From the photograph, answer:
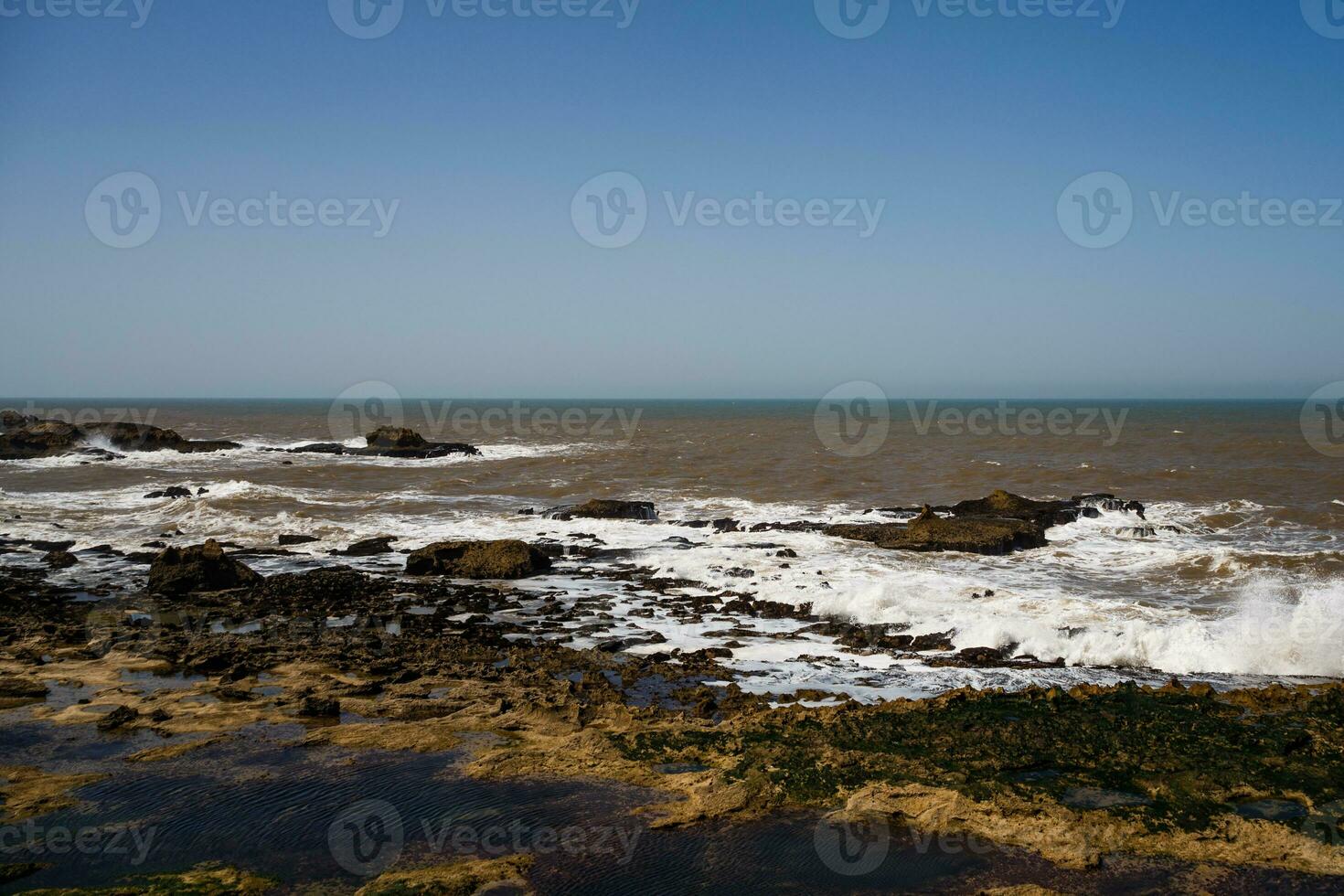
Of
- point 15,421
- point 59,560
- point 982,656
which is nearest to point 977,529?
point 982,656

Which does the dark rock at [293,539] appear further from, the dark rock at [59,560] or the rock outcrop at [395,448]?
the rock outcrop at [395,448]

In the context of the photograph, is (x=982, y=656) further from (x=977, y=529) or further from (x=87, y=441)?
(x=87, y=441)

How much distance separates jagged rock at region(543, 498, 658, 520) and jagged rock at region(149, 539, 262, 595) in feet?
33.2

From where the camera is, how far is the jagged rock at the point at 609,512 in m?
25.0

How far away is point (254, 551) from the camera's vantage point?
2012cm

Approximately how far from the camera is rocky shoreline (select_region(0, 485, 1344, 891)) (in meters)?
7.12

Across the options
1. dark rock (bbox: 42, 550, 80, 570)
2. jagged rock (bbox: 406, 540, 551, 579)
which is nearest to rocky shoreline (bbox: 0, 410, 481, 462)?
dark rock (bbox: 42, 550, 80, 570)

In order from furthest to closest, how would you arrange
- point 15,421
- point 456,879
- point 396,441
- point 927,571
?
point 15,421 < point 396,441 < point 927,571 < point 456,879

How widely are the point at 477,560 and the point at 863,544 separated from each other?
30.9 ft

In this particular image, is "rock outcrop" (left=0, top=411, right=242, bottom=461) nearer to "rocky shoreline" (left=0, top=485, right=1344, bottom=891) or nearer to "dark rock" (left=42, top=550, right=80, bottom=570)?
"dark rock" (left=42, top=550, right=80, bottom=570)

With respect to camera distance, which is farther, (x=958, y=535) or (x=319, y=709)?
(x=958, y=535)

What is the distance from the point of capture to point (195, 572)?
1594 centimetres

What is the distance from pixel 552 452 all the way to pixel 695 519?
26.9 m

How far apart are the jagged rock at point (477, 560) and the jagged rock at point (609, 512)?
666 cm
